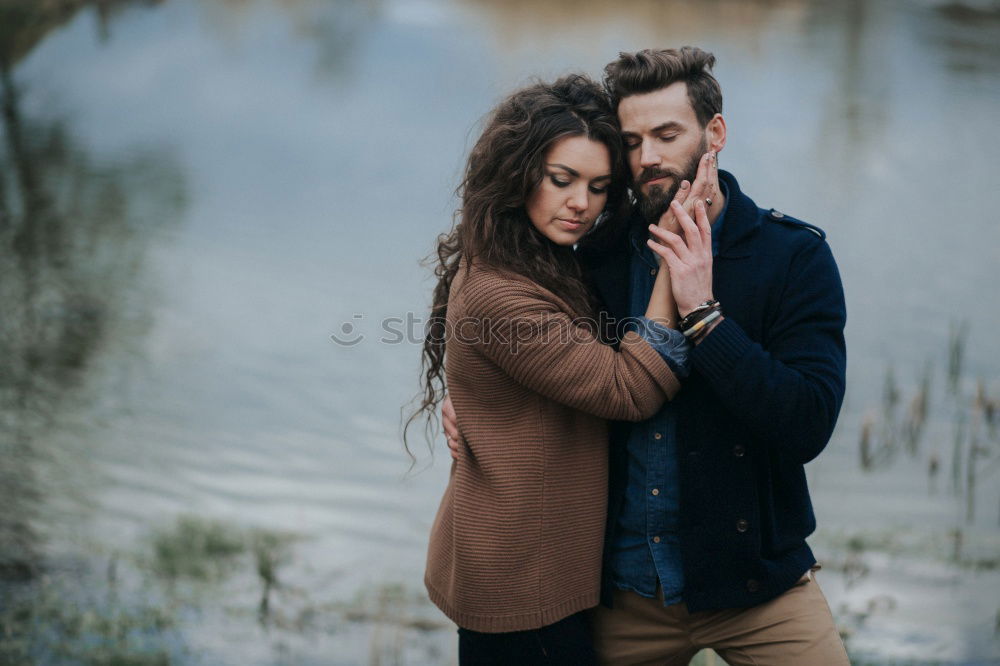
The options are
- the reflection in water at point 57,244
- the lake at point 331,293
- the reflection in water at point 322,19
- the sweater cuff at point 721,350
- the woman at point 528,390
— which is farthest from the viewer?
the reflection in water at point 322,19

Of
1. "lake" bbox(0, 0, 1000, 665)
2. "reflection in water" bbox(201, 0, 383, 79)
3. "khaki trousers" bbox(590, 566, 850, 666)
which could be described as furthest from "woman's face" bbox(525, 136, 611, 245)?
"reflection in water" bbox(201, 0, 383, 79)

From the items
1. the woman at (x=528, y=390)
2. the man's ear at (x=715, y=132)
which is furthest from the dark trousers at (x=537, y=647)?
the man's ear at (x=715, y=132)

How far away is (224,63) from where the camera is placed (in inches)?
242

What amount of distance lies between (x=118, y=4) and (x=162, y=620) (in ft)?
12.8

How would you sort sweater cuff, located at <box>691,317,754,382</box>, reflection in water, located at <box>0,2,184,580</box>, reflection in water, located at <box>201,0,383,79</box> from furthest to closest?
reflection in water, located at <box>201,0,383,79</box>, reflection in water, located at <box>0,2,184,580</box>, sweater cuff, located at <box>691,317,754,382</box>

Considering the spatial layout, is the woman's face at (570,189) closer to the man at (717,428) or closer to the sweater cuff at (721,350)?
the man at (717,428)

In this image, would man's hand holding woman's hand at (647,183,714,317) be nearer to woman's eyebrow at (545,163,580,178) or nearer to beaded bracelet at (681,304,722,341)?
beaded bracelet at (681,304,722,341)

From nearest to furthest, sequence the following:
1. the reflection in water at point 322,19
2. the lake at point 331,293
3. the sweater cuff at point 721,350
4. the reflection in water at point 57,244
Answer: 1. the sweater cuff at point 721,350
2. the lake at point 331,293
3. the reflection in water at point 57,244
4. the reflection in water at point 322,19

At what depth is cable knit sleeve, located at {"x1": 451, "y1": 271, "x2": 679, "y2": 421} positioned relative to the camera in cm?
164

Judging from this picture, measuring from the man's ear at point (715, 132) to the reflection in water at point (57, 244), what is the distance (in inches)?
166

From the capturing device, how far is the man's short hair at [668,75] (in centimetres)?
176

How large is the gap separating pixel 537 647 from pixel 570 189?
79 cm

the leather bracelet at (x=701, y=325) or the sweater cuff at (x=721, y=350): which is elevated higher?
the leather bracelet at (x=701, y=325)

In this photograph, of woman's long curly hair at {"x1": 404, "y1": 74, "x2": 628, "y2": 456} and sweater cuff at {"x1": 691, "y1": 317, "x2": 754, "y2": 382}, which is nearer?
→ sweater cuff at {"x1": 691, "y1": 317, "x2": 754, "y2": 382}
